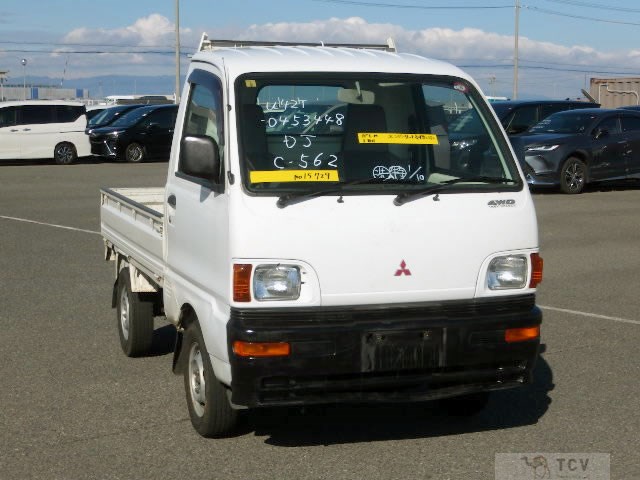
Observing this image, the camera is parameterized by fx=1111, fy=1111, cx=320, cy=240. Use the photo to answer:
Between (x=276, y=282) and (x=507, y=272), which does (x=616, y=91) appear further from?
(x=276, y=282)

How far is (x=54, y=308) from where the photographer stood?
9781 mm

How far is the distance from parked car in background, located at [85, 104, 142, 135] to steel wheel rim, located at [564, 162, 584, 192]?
15449mm

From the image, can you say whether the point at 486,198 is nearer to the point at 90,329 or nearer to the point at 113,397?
the point at 113,397

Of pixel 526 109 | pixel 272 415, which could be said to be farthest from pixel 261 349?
pixel 526 109

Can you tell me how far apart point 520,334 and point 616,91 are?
117ft

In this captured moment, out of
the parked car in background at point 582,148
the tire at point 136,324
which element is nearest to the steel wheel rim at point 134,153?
the parked car in background at point 582,148

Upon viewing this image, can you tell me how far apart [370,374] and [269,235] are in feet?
2.75

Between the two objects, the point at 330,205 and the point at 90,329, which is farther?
the point at 90,329

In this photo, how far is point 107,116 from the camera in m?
34.7

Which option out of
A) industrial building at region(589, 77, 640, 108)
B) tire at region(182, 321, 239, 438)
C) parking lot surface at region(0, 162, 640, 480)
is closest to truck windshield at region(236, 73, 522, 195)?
tire at region(182, 321, 239, 438)

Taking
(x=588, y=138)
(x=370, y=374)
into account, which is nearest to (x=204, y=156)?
(x=370, y=374)

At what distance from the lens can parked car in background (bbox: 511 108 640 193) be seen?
21000 millimetres

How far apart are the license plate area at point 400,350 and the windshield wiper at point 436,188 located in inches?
25.7

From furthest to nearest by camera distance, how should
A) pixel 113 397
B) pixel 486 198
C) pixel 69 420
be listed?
1. pixel 113 397
2. pixel 69 420
3. pixel 486 198
